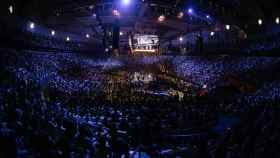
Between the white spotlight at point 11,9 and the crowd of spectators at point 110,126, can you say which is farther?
the white spotlight at point 11,9

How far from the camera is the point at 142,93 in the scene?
3234cm

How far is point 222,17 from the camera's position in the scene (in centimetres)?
4866

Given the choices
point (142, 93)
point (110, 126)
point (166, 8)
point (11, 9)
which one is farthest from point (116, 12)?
point (110, 126)

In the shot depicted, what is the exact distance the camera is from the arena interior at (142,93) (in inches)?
504

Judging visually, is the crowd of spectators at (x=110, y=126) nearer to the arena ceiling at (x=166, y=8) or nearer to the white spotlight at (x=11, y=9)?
the white spotlight at (x=11, y=9)

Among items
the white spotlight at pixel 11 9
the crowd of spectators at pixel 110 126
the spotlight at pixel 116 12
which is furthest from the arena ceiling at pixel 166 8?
the crowd of spectators at pixel 110 126

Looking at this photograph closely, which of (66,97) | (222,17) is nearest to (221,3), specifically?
(222,17)

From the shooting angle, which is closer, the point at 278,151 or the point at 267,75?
the point at 278,151

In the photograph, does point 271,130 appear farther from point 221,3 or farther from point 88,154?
point 221,3

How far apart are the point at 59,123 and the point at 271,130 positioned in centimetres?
823

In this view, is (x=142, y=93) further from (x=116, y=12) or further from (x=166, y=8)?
(x=116, y=12)

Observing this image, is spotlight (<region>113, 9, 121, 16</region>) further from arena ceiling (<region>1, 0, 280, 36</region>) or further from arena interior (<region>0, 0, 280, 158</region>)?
arena ceiling (<region>1, 0, 280, 36</region>)

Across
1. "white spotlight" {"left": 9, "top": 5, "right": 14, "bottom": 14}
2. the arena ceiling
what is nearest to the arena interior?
"white spotlight" {"left": 9, "top": 5, "right": 14, "bottom": 14}

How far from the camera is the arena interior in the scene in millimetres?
12812
